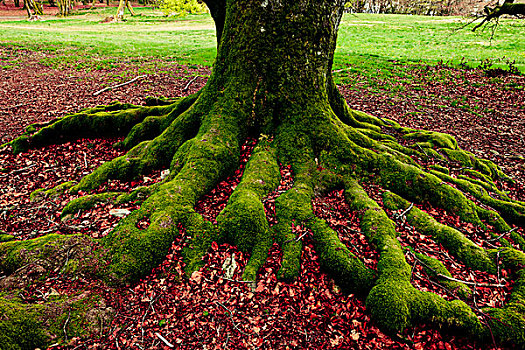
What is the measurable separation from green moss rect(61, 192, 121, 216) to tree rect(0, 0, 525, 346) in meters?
0.03

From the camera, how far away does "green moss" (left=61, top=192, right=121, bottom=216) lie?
4484 millimetres

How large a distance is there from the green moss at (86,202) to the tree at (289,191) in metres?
0.03

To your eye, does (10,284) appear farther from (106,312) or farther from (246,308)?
(246,308)

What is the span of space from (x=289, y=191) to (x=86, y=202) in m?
3.12

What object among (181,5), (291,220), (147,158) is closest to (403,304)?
(291,220)

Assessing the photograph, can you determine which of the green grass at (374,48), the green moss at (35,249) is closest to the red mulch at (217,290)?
the green moss at (35,249)

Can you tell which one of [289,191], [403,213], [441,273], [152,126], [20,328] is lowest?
[20,328]

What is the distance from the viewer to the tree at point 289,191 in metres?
3.34

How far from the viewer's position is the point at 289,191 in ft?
14.4

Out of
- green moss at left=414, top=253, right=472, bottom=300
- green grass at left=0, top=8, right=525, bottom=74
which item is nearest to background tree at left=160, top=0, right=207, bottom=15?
green grass at left=0, top=8, right=525, bottom=74

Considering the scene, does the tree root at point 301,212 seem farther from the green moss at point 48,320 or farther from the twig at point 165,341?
the twig at point 165,341

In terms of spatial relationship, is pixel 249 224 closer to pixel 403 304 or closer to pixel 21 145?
pixel 403 304

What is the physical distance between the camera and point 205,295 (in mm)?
3387

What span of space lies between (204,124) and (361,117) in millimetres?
4459
